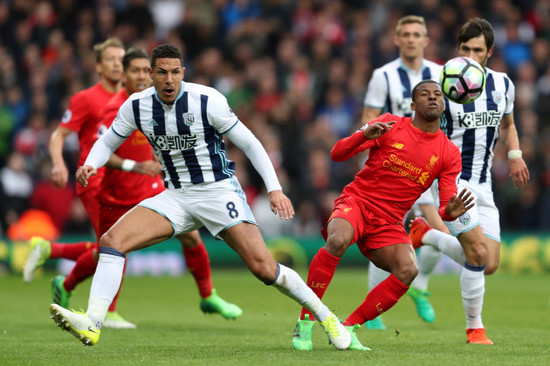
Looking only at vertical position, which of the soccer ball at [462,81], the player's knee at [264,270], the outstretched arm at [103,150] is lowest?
the player's knee at [264,270]

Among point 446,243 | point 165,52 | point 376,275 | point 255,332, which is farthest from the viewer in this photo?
point 376,275

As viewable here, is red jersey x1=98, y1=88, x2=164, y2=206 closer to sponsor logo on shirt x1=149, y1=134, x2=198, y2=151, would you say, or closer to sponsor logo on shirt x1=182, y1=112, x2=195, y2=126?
sponsor logo on shirt x1=149, y1=134, x2=198, y2=151

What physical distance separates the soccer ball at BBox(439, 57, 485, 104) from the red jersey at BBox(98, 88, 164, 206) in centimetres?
318

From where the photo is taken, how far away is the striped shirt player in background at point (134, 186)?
9.02 m

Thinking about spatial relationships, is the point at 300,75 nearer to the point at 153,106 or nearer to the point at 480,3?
the point at 480,3

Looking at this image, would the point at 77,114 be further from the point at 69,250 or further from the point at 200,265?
the point at 200,265

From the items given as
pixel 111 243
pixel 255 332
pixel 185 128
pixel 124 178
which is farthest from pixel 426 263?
pixel 111 243

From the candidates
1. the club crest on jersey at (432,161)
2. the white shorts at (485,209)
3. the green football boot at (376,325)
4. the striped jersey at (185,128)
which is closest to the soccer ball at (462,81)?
the club crest on jersey at (432,161)

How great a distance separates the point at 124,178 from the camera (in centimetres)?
910

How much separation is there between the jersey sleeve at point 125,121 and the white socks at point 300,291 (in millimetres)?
1602

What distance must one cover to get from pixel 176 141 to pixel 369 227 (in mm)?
1673

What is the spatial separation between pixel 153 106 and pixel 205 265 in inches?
104

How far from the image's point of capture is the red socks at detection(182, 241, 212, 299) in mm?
9203

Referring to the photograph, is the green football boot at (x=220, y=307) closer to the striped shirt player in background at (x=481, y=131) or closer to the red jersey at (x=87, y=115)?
the red jersey at (x=87, y=115)
